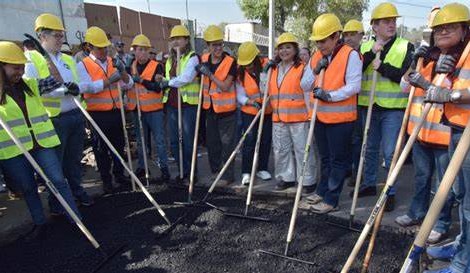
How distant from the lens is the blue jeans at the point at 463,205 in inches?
101

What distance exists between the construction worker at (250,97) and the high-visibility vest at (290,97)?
473 mm

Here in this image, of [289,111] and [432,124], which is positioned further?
[289,111]

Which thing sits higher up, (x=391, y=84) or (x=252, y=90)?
Answer: (x=391, y=84)

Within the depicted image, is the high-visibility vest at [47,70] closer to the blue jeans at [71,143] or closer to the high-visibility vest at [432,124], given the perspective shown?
the blue jeans at [71,143]

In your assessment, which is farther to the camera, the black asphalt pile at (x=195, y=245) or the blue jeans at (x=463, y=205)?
the black asphalt pile at (x=195, y=245)

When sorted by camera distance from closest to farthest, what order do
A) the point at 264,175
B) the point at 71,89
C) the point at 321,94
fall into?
the point at 321,94 < the point at 71,89 < the point at 264,175

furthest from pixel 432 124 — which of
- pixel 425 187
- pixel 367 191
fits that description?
pixel 367 191

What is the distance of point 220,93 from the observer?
16.9 feet

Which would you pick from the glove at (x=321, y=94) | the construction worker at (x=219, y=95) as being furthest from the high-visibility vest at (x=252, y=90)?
the glove at (x=321, y=94)

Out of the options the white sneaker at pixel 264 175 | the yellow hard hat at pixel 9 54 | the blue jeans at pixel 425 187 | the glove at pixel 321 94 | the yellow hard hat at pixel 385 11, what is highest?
the yellow hard hat at pixel 385 11

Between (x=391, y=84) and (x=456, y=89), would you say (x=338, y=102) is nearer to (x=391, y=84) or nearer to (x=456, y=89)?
(x=391, y=84)

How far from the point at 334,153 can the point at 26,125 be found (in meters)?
3.22

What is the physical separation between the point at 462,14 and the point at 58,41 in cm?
410

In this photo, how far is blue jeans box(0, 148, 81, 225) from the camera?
3682 millimetres
